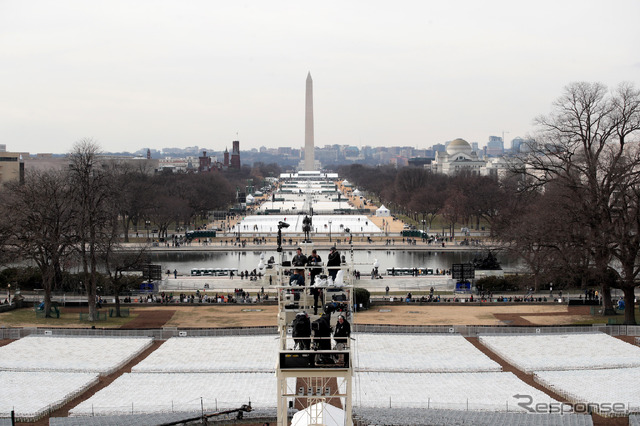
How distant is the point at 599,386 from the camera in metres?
30.7

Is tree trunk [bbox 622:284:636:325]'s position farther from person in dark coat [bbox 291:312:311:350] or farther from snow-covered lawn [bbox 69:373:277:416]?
person in dark coat [bbox 291:312:311:350]

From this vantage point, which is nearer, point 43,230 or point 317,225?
point 43,230

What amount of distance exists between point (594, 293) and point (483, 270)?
1117cm

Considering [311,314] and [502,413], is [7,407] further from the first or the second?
[502,413]

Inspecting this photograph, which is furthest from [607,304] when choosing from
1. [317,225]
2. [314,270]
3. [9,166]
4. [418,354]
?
[9,166]

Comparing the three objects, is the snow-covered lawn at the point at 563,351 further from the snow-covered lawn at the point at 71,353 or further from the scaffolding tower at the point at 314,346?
the snow-covered lawn at the point at 71,353

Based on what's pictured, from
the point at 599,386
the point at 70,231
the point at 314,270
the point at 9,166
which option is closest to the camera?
the point at 314,270

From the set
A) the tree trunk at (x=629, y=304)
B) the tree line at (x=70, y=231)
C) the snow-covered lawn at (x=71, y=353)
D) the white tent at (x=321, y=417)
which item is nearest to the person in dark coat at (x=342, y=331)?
the white tent at (x=321, y=417)

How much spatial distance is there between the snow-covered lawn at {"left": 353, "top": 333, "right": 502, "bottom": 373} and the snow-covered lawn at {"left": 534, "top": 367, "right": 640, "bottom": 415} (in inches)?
109

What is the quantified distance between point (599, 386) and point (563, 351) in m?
6.18

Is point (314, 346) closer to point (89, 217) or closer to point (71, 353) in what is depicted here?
point (71, 353)

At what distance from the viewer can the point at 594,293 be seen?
53.8 meters

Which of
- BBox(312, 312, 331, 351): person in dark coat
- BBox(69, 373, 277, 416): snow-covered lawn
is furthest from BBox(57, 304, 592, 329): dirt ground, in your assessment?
BBox(312, 312, 331, 351): person in dark coat

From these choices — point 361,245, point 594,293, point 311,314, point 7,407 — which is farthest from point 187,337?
point 361,245
